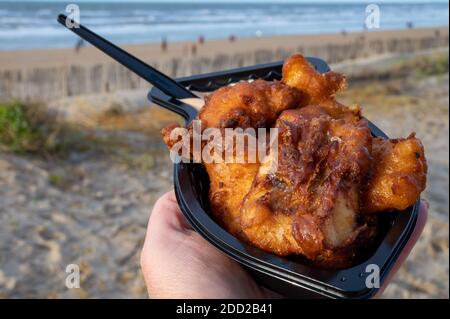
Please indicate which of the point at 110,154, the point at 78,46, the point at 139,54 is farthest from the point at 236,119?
the point at 78,46

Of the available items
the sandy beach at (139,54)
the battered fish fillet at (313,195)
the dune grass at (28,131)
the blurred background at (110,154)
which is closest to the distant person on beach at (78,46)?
the sandy beach at (139,54)

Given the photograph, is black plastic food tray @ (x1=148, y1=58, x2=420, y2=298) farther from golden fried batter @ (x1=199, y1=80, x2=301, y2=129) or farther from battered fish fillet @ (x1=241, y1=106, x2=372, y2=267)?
golden fried batter @ (x1=199, y1=80, x2=301, y2=129)

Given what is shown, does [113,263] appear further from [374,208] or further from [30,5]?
[30,5]

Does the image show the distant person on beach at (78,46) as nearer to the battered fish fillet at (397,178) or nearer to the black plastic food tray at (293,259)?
the black plastic food tray at (293,259)

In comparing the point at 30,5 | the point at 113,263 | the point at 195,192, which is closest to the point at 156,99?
the point at 195,192

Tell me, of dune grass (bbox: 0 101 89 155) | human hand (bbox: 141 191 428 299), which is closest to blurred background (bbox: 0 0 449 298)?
dune grass (bbox: 0 101 89 155)
